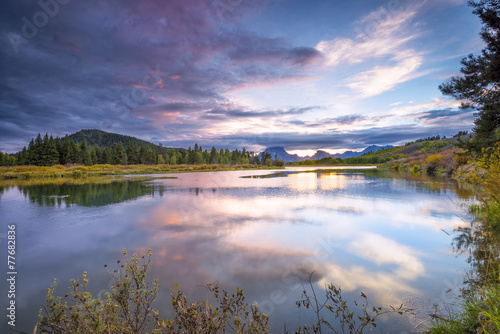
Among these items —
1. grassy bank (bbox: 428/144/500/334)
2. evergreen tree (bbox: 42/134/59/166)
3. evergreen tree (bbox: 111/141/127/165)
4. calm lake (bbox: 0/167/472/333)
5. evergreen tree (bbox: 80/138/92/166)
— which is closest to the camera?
grassy bank (bbox: 428/144/500/334)

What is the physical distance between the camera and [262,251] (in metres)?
7.05

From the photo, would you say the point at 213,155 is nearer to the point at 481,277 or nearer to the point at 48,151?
the point at 48,151

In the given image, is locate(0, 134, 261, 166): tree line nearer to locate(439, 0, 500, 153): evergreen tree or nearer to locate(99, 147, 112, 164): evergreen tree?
locate(99, 147, 112, 164): evergreen tree

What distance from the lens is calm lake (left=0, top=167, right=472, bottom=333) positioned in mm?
4703

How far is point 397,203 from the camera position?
1434 cm

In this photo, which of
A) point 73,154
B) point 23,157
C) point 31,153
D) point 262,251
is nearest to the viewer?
point 262,251

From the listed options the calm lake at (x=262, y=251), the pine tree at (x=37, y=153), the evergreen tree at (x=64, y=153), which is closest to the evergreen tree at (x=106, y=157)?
the evergreen tree at (x=64, y=153)

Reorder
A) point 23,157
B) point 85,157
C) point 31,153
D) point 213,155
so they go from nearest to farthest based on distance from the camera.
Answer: point 31,153, point 23,157, point 85,157, point 213,155

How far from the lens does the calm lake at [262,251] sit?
4.70 meters

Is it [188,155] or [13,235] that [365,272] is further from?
[188,155]

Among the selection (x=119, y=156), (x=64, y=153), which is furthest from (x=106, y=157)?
(x=64, y=153)

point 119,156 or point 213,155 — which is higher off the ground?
point 213,155

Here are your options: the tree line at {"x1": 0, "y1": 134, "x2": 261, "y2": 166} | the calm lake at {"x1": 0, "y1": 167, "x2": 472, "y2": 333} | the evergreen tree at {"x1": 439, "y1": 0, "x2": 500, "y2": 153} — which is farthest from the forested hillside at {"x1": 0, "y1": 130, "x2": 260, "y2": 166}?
the evergreen tree at {"x1": 439, "y1": 0, "x2": 500, "y2": 153}

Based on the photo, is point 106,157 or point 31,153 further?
point 106,157
